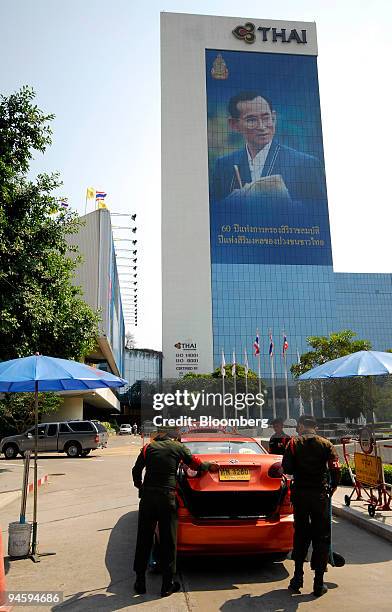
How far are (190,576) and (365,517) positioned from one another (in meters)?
3.72

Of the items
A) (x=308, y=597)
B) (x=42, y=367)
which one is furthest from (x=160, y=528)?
(x=42, y=367)

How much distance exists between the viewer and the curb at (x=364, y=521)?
7.42 m

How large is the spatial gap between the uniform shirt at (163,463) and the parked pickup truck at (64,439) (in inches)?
805

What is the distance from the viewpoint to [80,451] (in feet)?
84.1

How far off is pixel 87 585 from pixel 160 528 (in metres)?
1.07

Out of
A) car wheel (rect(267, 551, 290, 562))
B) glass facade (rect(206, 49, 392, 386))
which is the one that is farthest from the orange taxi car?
glass facade (rect(206, 49, 392, 386))

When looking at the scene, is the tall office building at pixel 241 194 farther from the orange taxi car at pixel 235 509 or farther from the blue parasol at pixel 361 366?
the orange taxi car at pixel 235 509

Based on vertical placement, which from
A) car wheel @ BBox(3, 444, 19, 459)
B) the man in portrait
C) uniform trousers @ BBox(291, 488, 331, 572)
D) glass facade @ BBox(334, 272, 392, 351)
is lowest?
car wheel @ BBox(3, 444, 19, 459)

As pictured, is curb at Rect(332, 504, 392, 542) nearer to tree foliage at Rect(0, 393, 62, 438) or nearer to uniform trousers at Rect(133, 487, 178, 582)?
uniform trousers at Rect(133, 487, 178, 582)

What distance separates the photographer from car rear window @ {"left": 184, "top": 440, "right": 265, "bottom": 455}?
22.1 feet

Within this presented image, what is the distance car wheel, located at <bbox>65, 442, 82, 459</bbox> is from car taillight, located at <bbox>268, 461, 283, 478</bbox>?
21.1 meters

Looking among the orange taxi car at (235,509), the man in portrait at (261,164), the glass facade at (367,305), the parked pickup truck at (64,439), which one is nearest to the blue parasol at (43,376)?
the orange taxi car at (235,509)

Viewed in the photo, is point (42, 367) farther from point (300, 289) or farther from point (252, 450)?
point (300, 289)

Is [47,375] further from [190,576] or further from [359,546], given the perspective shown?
[359,546]
